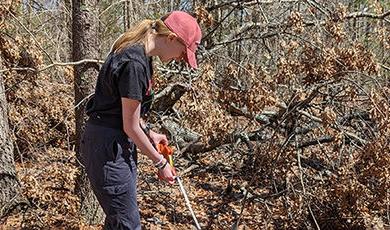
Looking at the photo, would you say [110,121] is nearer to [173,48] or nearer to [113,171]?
[113,171]

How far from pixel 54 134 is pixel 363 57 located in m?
3.69

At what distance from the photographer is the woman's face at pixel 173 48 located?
8.23 feet

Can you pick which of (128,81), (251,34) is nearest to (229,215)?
(251,34)

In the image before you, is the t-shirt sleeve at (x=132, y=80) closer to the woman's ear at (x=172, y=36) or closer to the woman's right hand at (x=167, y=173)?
the woman's ear at (x=172, y=36)

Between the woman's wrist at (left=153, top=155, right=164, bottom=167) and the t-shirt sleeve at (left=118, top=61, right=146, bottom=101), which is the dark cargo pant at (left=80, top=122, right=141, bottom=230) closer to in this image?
the woman's wrist at (left=153, top=155, right=164, bottom=167)

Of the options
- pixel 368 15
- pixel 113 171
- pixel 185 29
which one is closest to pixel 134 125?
pixel 113 171

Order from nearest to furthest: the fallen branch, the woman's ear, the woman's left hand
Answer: the woman's ear → the woman's left hand → the fallen branch

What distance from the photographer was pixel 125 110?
7.89 ft

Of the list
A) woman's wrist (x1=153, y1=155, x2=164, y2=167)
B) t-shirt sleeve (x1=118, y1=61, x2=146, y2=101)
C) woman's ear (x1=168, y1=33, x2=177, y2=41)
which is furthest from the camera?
woman's wrist (x1=153, y1=155, x2=164, y2=167)

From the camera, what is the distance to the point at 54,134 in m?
5.75

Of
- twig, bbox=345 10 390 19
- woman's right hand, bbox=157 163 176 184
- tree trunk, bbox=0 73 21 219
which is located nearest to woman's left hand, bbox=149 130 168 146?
woman's right hand, bbox=157 163 176 184

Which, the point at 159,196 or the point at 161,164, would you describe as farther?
the point at 159,196

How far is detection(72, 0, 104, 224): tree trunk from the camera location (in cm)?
419

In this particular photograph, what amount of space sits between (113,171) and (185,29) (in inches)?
34.2
